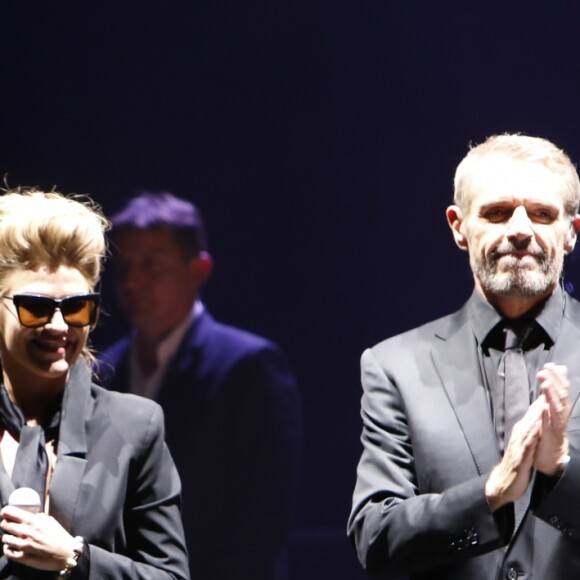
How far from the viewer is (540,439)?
236cm

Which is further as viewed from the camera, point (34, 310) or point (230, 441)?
point (230, 441)

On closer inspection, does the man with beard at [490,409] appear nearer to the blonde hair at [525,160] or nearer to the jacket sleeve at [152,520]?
the blonde hair at [525,160]

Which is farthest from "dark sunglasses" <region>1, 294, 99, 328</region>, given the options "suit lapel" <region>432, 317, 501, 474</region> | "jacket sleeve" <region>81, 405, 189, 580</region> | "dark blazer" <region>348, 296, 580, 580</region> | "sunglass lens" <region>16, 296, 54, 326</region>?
"suit lapel" <region>432, 317, 501, 474</region>

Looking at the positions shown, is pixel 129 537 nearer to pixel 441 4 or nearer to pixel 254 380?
pixel 254 380

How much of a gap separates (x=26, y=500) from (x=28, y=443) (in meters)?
0.19

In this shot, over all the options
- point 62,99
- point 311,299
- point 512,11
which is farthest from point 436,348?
point 62,99

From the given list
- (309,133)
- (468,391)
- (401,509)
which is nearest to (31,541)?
(401,509)

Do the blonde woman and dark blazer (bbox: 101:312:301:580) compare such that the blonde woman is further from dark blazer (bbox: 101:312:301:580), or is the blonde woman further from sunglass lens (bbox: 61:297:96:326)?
dark blazer (bbox: 101:312:301:580)

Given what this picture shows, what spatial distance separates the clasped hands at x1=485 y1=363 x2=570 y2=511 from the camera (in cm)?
235

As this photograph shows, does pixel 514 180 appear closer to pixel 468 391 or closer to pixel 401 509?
pixel 468 391

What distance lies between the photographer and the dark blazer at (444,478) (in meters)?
2.42

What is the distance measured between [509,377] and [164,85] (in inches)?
83.8

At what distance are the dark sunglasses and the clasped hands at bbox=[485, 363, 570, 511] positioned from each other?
3.13 ft

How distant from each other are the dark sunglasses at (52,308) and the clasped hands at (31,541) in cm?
42
